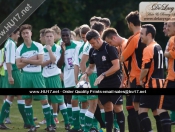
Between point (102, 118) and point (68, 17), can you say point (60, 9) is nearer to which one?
point (68, 17)

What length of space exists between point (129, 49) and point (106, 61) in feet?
1.74

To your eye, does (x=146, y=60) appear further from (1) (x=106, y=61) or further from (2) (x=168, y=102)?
(1) (x=106, y=61)

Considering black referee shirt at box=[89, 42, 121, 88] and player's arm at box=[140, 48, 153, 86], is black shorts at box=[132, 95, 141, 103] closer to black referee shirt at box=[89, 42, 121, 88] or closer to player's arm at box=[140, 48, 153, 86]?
black referee shirt at box=[89, 42, 121, 88]

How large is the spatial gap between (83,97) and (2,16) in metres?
13.5

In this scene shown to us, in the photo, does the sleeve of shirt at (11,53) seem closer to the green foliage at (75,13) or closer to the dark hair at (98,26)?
the dark hair at (98,26)

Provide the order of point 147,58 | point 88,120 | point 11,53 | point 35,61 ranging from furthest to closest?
point 11,53 → point 35,61 → point 88,120 → point 147,58

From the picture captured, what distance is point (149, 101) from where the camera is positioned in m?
8.55

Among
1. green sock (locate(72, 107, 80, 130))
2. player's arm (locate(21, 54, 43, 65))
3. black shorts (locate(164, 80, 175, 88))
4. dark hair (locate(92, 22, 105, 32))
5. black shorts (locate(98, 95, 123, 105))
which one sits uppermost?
dark hair (locate(92, 22, 105, 32))

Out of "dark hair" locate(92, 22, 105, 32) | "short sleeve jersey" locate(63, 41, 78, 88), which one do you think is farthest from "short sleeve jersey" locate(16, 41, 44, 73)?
"dark hair" locate(92, 22, 105, 32)

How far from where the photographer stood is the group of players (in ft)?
27.6

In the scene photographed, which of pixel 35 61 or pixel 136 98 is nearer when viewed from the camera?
pixel 136 98

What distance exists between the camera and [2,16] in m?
22.9

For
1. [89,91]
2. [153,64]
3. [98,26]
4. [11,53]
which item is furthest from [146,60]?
[11,53]

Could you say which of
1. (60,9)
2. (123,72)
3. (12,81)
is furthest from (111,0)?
(123,72)
